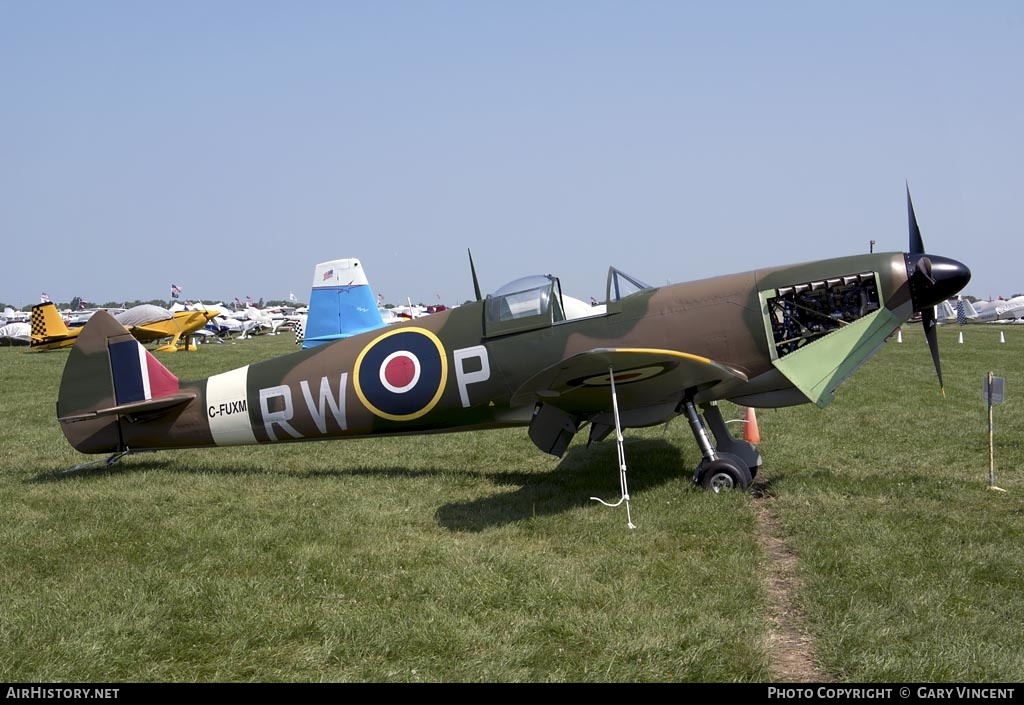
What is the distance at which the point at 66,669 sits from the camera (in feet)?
13.4

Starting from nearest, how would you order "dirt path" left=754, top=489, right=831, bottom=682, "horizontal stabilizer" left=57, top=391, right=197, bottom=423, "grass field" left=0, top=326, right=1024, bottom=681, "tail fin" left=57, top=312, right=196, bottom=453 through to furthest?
"dirt path" left=754, top=489, right=831, bottom=682, "grass field" left=0, top=326, right=1024, bottom=681, "horizontal stabilizer" left=57, top=391, right=197, bottom=423, "tail fin" left=57, top=312, right=196, bottom=453

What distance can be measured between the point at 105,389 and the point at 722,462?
276 inches

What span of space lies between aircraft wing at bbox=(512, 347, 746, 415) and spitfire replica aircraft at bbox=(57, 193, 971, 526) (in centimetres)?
2

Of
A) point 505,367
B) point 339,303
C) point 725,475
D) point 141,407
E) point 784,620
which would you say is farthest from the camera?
point 339,303

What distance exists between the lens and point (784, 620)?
4707 mm

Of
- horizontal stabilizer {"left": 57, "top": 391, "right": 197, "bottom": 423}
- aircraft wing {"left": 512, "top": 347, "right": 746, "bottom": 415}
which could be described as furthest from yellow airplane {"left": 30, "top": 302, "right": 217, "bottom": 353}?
aircraft wing {"left": 512, "top": 347, "right": 746, "bottom": 415}

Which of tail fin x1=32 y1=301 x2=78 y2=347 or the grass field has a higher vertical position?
tail fin x1=32 y1=301 x2=78 y2=347

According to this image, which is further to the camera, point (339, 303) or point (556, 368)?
point (339, 303)

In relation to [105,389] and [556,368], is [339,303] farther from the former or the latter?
[556,368]

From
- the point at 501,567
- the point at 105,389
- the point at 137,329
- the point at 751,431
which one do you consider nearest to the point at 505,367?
the point at 501,567

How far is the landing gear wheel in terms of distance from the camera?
7.43 metres

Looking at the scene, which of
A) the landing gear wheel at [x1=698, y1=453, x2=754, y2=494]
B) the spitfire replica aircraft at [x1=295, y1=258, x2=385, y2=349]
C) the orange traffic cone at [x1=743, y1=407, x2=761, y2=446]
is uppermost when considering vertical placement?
the spitfire replica aircraft at [x1=295, y1=258, x2=385, y2=349]

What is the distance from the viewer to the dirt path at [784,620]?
4055 millimetres

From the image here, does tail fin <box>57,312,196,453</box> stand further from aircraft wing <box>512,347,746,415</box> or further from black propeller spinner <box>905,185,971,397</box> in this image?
black propeller spinner <box>905,185,971,397</box>
